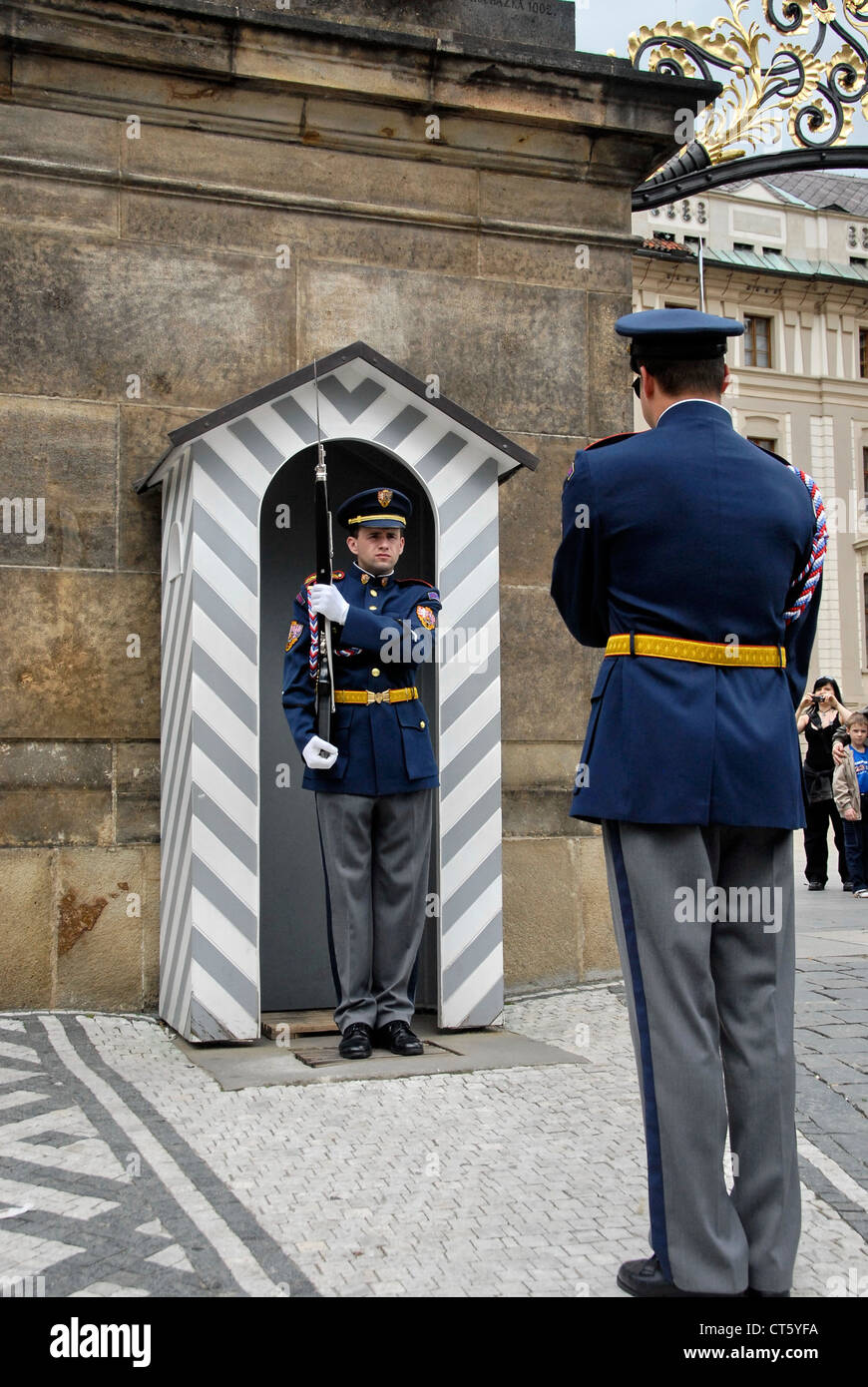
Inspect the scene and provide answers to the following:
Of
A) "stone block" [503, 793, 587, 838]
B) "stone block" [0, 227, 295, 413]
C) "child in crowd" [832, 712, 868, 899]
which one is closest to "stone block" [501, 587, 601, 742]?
"stone block" [503, 793, 587, 838]

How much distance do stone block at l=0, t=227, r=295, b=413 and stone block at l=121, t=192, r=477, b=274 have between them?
0.27 ft

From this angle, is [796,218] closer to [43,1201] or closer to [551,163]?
[551,163]

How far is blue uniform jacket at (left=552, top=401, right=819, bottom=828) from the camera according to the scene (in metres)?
3.15

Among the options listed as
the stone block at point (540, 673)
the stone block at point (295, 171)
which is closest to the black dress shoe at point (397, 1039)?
the stone block at point (540, 673)

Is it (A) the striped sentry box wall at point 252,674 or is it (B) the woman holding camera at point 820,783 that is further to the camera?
(B) the woman holding camera at point 820,783

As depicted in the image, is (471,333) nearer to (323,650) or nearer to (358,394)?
(358,394)

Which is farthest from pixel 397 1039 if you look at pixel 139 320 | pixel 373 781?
pixel 139 320

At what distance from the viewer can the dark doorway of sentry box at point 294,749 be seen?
6625 millimetres

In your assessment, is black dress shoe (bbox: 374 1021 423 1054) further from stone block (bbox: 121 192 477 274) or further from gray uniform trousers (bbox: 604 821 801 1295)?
stone block (bbox: 121 192 477 274)

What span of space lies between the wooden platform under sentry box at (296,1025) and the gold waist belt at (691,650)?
118 inches

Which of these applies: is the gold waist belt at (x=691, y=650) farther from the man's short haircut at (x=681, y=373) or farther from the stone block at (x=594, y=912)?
the stone block at (x=594, y=912)

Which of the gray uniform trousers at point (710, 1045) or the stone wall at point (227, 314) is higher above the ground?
the stone wall at point (227, 314)

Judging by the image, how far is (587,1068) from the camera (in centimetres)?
522

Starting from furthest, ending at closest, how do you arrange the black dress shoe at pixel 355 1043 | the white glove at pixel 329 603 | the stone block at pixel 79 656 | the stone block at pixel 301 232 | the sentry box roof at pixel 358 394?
the stone block at pixel 301 232 < the stone block at pixel 79 656 < the sentry box roof at pixel 358 394 < the white glove at pixel 329 603 < the black dress shoe at pixel 355 1043
